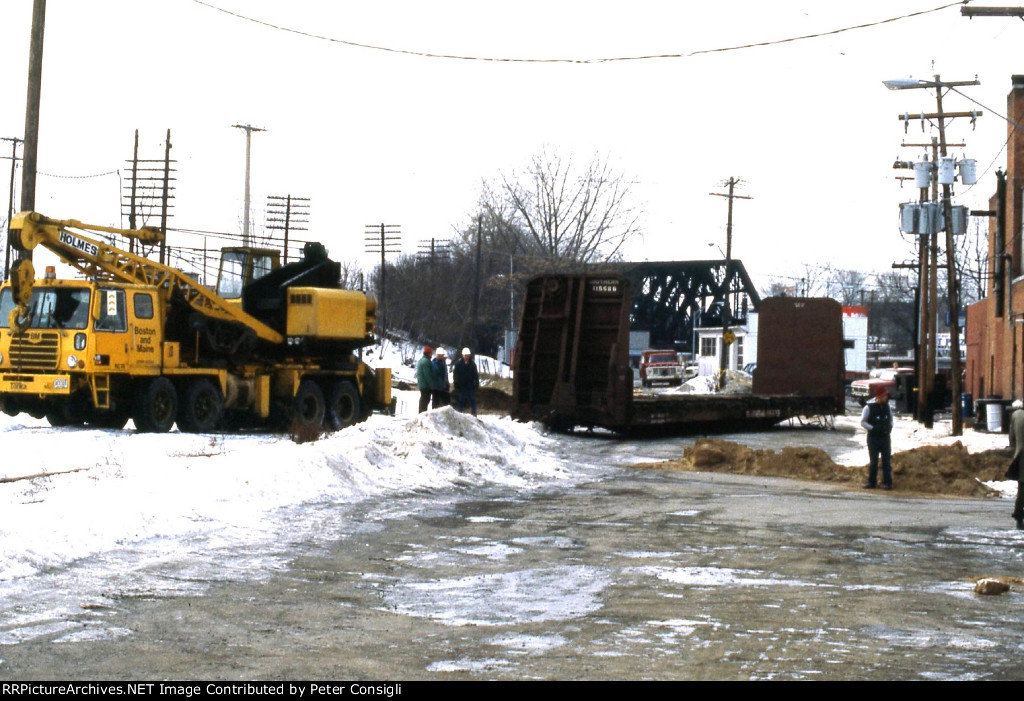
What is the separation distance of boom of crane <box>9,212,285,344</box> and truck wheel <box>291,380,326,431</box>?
48.4 inches

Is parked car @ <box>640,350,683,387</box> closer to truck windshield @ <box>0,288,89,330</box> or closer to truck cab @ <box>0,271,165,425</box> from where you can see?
truck cab @ <box>0,271,165,425</box>

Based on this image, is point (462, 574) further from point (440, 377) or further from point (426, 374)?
point (440, 377)

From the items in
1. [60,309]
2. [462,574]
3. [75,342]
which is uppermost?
[60,309]

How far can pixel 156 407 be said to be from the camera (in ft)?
82.8

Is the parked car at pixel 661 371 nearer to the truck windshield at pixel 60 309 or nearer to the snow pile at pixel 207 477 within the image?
the snow pile at pixel 207 477

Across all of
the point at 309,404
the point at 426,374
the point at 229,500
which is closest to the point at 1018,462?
the point at 229,500

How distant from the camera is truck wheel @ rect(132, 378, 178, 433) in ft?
81.8

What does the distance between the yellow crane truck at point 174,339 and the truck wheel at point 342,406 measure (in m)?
0.03

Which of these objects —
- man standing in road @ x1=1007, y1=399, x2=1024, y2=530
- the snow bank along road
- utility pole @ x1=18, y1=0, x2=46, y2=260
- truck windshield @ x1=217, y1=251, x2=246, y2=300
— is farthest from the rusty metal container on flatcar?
man standing in road @ x1=1007, y1=399, x2=1024, y2=530

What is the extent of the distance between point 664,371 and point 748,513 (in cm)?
5867

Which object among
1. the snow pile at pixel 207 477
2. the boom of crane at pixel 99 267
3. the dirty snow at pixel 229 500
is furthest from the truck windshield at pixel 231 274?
the snow pile at pixel 207 477

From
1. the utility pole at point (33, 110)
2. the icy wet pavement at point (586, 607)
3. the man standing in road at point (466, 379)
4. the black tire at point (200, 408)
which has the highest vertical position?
the utility pole at point (33, 110)

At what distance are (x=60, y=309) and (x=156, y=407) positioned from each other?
2.57 meters

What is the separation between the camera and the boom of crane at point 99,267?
24.2m
